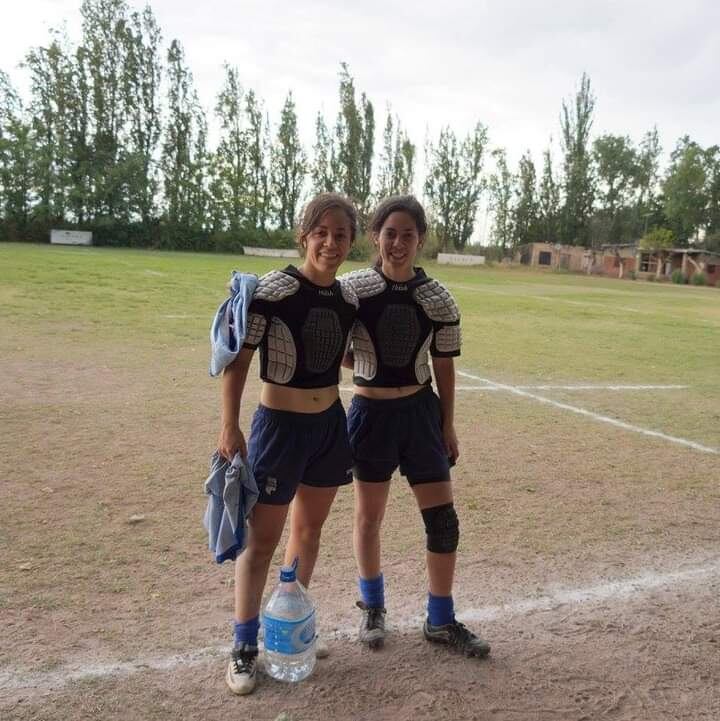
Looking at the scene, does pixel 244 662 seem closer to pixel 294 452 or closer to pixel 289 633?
pixel 289 633

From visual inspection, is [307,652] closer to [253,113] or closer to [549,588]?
[549,588]

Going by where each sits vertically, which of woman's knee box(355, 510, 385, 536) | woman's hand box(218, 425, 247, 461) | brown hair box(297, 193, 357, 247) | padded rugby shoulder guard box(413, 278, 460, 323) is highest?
brown hair box(297, 193, 357, 247)

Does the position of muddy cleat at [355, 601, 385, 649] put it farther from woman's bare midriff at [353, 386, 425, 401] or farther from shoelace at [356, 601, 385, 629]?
woman's bare midriff at [353, 386, 425, 401]

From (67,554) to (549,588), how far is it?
235 centimetres

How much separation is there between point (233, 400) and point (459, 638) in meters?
1.30

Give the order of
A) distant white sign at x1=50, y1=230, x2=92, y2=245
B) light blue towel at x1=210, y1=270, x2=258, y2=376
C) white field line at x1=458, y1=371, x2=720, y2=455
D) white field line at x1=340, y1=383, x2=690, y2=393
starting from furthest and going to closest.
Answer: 1. distant white sign at x1=50, y1=230, x2=92, y2=245
2. white field line at x1=340, y1=383, x2=690, y2=393
3. white field line at x1=458, y1=371, x2=720, y2=455
4. light blue towel at x1=210, y1=270, x2=258, y2=376

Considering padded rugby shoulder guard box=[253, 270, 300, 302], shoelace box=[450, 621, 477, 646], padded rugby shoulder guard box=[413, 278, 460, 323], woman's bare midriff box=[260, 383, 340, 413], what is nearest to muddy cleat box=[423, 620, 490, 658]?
shoelace box=[450, 621, 477, 646]

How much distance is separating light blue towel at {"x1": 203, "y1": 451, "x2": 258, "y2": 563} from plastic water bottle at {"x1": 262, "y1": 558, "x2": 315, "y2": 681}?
25 cm

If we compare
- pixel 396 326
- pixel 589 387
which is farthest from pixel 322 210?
pixel 589 387

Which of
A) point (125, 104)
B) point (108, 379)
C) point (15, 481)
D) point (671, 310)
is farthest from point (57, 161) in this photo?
point (15, 481)

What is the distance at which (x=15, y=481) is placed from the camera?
4.43m

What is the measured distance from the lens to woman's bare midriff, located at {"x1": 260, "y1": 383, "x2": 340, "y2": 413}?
8.54ft

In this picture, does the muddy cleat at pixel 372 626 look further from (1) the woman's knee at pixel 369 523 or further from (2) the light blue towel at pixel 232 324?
(2) the light blue towel at pixel 232 324

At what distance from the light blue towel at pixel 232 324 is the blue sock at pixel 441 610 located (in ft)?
4.22
